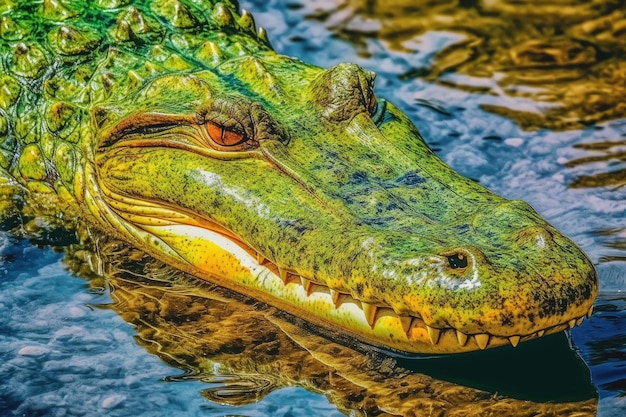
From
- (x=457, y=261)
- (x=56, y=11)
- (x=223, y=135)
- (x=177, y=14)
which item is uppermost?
(x=177, y=14)

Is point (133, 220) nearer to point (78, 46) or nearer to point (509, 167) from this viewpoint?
point (78, 46)

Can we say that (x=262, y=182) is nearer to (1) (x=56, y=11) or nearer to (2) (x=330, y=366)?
(2) (x=330, y=366)

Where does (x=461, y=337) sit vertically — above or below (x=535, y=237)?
below

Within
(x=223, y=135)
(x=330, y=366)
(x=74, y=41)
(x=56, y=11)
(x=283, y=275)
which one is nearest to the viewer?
(x=330, y=366)

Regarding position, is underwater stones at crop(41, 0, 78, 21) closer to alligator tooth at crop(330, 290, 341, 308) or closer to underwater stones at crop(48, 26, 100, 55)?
underwater stones at crop(48, 26, 100, 55)

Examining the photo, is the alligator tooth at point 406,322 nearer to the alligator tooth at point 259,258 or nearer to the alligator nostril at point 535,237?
the alligator nostril at point 535,237

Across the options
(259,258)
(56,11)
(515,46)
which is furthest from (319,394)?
(515,46)

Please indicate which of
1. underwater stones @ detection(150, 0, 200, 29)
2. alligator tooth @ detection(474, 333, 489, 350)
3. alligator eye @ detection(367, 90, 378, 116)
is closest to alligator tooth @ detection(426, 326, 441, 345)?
alligator tooth @ detection(474, 333, 489, 350)
